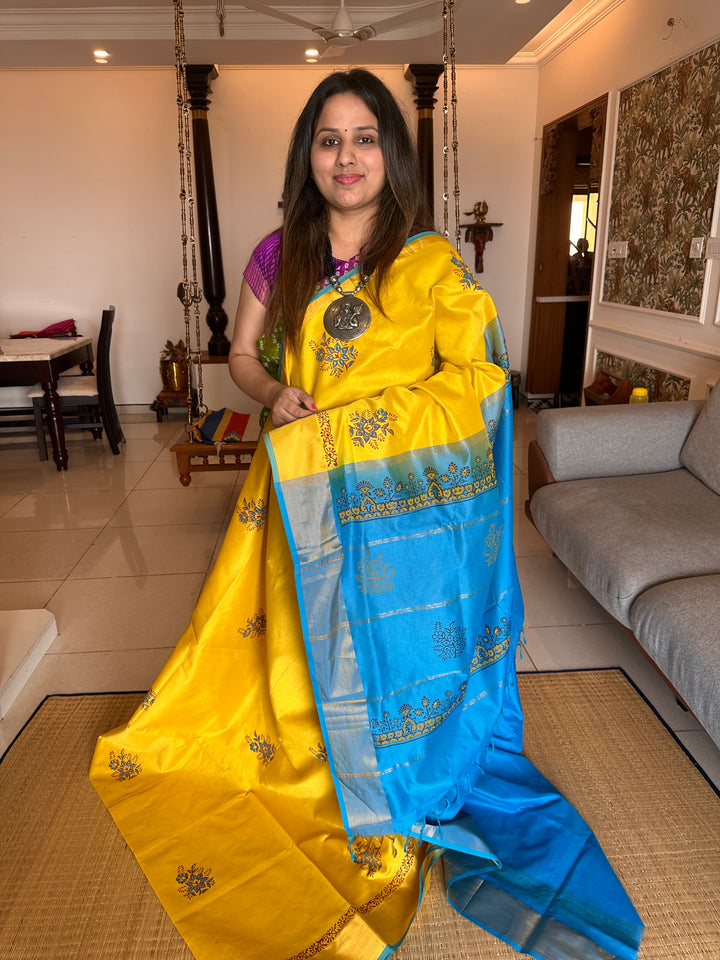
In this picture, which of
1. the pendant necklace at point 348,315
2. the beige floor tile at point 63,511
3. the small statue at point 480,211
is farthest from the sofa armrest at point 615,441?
the small statue at point 480,211

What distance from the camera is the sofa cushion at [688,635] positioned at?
4.91 feet

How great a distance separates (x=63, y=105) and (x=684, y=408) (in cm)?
521

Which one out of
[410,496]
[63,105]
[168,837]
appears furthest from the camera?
[63,105]

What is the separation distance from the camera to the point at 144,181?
552 centimetres

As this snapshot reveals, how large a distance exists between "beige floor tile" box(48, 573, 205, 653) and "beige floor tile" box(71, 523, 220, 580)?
80 millimetres

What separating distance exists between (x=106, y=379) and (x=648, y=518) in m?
3.81

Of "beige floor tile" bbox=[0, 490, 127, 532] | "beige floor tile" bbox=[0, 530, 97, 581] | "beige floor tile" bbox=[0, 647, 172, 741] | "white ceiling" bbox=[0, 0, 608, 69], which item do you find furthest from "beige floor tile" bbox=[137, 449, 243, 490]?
"white ceiling" bbox=[0, 0, 608, 69]

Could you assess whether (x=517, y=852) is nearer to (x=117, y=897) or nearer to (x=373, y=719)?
(x=373, y=719)

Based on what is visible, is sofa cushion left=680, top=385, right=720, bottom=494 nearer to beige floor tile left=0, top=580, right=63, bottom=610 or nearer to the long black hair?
the long black hair

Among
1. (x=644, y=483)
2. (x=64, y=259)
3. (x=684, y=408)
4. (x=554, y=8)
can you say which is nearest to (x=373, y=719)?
(x=644, y=483)

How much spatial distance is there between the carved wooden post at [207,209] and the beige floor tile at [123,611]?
9.21 ft

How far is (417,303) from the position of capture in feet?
4.27

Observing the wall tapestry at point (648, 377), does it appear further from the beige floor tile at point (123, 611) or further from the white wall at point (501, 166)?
the beige floor tile at point (123, 611)

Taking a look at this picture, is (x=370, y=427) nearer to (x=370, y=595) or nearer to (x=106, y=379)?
(x=370, y=595)
